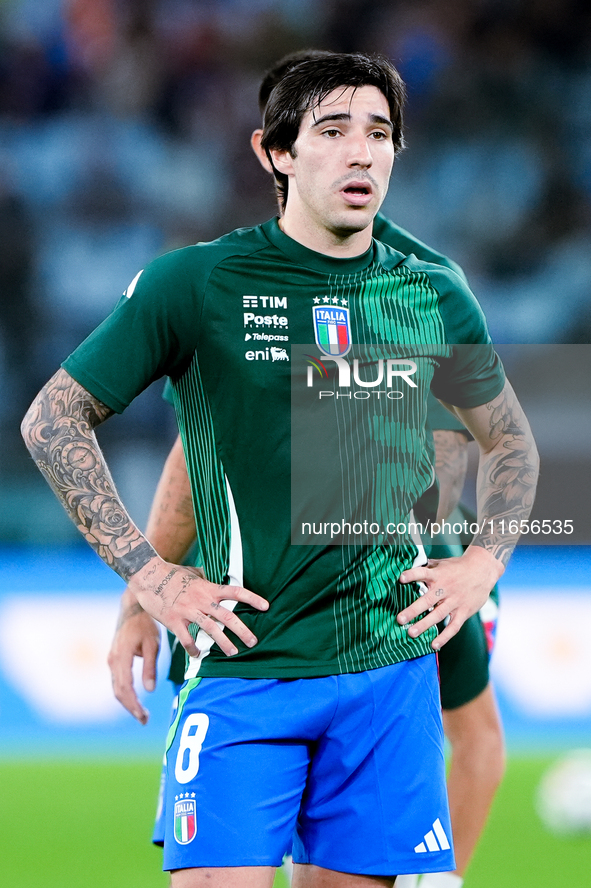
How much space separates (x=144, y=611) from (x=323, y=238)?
97cm

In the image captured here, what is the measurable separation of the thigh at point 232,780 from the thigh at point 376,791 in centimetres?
7

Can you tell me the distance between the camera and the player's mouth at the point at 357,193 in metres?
2.43

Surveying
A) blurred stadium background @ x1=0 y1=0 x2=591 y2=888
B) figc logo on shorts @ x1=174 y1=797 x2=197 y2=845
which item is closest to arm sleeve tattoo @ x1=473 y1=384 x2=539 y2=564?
figc logo on shorts @ x1=174 y1=797 x2=197 y2=845

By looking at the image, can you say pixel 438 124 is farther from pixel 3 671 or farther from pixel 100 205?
pixel 3 671

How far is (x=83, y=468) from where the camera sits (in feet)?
7.71

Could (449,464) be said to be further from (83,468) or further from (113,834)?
(113,834)

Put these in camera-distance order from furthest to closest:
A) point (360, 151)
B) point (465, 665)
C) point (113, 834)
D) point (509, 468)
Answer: point (113, 834), point (465, 665), point (509, 468), point (360, 151)

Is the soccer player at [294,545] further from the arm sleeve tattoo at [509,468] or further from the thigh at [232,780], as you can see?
the arm sleeve tattoo at [509,468]

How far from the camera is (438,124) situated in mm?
9391

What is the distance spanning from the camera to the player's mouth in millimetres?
2432

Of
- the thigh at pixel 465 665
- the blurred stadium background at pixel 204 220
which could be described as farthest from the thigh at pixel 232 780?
the blurred stadium background at pixel 204 220

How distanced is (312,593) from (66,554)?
4.11 metres

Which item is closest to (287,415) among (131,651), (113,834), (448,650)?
(131,651)

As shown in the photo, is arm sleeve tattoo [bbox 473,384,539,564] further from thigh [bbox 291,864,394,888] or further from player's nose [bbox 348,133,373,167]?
thigh [bbox 291,864,394,888]
